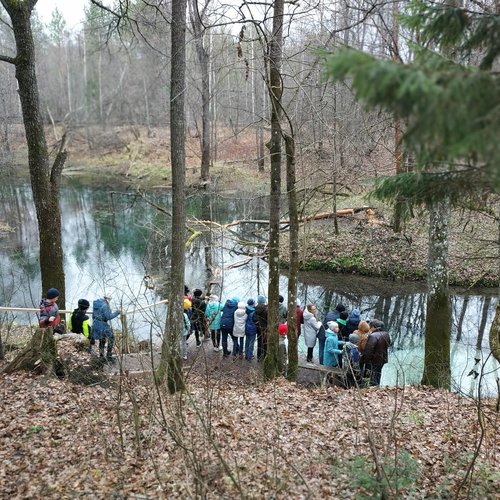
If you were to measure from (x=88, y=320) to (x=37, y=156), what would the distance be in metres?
3.44

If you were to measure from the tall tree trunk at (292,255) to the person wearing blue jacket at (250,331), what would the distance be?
137cm

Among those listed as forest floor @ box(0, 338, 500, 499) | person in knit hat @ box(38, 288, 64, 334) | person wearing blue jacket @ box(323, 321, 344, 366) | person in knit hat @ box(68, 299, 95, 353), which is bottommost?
forest floor @ box(0, 338, 500, 499)

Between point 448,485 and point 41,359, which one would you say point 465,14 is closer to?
point 448,485

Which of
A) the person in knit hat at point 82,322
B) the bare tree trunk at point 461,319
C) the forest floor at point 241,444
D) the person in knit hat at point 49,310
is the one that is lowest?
the bare tree trunk at point 461,319

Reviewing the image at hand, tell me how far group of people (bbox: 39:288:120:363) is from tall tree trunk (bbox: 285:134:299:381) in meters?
3.29

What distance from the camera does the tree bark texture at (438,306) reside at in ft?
26.6

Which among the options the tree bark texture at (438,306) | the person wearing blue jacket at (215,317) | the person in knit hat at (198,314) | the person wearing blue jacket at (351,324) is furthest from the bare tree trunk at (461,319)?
the person in knit hat at (198,314)

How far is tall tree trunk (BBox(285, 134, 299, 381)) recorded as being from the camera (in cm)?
794

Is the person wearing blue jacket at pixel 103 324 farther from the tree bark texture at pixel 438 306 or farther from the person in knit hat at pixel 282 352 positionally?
the tree bark texture at pixel 438 306

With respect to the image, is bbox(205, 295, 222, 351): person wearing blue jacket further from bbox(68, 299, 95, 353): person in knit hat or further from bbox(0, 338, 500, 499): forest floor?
bbox(68, 299, 95, 353): person in knit hat

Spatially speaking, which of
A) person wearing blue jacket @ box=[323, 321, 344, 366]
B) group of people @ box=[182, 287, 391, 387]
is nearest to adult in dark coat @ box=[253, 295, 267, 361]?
group of people @ box=[182, 287, 391, 387]

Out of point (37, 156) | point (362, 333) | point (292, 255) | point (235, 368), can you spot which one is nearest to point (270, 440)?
point (292, 255)

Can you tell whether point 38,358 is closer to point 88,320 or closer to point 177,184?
point 88,320

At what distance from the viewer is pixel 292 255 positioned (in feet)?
27.8
